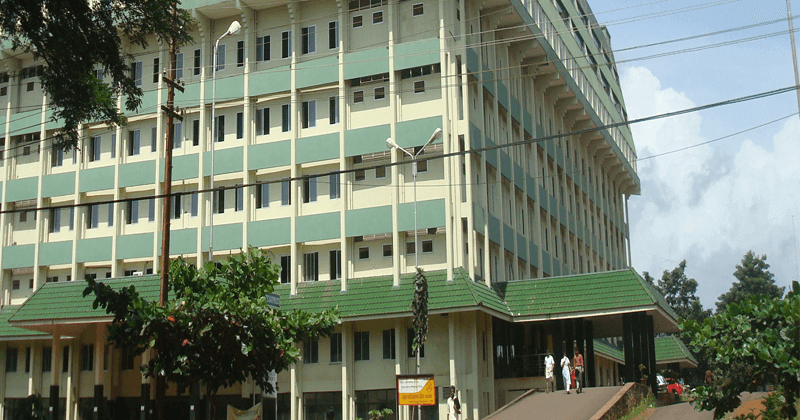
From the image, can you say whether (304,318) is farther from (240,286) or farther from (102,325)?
(102,325)

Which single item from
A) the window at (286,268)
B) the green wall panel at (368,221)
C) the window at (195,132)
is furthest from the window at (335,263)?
the window at (195,132)

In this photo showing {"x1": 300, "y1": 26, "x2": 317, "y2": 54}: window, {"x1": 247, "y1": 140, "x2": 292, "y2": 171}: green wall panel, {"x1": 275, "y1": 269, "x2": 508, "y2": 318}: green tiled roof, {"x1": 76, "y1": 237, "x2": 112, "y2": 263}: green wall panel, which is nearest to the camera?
{"x1": 275, "y1": 269, "x2": 508, "y2": 318}: green tiled roof

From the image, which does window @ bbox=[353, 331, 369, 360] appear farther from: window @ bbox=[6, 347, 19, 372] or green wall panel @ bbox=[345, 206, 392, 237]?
window @ bbox=[6, 347, 19, 372]

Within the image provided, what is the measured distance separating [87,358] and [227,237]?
9.26m

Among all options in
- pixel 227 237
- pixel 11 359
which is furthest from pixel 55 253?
pixel 227 237

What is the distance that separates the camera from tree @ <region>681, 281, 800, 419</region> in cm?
1820

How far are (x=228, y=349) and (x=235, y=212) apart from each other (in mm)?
19698

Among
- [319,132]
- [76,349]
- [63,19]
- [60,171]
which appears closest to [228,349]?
[63,19]

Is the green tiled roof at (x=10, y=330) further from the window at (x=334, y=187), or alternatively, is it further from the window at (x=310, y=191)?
the window at (x=334, y=187)

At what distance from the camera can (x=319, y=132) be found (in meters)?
40.6

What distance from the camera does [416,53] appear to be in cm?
3872

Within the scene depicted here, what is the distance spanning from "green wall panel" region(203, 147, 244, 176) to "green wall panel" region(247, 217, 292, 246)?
2739 mm

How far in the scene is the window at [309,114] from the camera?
40.8 m

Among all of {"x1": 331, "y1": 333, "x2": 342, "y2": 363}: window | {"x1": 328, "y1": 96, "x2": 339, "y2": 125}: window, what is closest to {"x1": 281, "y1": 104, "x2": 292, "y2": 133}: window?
{"x1": 328, "y1": 96, "x2": 339, "y2": 125}: window
